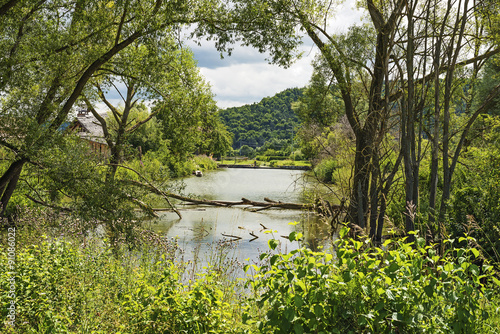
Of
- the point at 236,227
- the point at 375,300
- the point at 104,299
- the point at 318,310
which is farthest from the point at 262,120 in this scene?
the point at 318,310

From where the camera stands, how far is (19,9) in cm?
582

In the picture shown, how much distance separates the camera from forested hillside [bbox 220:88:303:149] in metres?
78.9

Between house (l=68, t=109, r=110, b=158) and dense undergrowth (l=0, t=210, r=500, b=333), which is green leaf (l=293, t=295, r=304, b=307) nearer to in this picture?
dense undergrowth (l=0, t=210, r=500, b=333)

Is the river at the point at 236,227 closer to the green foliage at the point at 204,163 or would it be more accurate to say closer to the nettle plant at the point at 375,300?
the nettle plant at the point at 375,300

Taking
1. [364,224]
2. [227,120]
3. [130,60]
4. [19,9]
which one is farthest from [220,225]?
[227,120]

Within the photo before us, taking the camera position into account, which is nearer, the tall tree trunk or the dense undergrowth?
the dense undergrowth

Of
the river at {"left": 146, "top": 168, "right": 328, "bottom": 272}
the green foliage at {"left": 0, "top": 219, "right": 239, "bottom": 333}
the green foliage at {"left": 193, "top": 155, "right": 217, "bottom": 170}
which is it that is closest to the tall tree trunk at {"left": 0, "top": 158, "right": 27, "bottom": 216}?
the green foliage at {"left": 0, "top": 219, "right": 239, "bottom": 333}

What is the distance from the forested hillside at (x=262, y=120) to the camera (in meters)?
78.9

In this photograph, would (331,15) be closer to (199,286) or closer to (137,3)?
(137,3)

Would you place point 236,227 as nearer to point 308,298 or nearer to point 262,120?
point 308,298

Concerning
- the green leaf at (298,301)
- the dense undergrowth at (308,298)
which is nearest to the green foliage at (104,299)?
the dense undergrowth at (308,298)

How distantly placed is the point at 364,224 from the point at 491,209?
4.72 feet

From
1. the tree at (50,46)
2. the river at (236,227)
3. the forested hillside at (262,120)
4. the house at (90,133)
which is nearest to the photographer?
the tree at (50,46)

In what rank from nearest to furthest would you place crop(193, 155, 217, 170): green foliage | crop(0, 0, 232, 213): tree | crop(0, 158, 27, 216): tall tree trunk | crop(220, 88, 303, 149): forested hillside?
crop(0, 0, 232, 213): tree → crop(0, 158, 27, 216): tall tree trunk → crop(193, 155, 217, 170): green foliage → crop(220, 88, 303, 149): forested hillside
